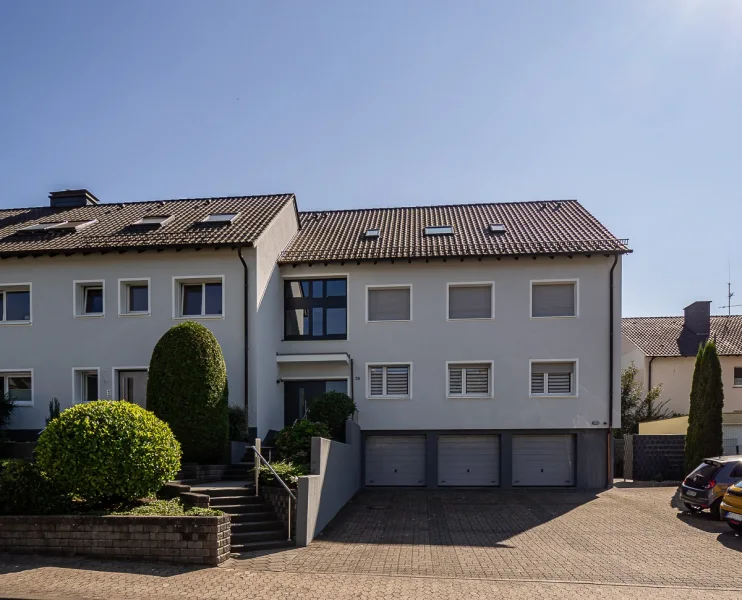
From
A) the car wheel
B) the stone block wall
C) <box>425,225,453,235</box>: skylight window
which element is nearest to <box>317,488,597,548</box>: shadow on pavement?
the stone block wall

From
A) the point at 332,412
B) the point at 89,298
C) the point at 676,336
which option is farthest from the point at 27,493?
the point at 676,336

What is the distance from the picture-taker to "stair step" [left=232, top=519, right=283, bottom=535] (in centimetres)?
1111

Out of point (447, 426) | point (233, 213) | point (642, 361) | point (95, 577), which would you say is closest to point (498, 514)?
point (447, 426)

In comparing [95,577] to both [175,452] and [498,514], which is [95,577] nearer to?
[175,452]

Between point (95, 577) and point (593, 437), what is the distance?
14025mm

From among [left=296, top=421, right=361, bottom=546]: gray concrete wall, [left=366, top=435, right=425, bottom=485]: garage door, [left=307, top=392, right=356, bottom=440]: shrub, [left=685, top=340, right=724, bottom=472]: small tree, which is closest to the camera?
[left=296, top=421, right=361, bottom=546]: gray concrete wall

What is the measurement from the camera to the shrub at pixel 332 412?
1672 cm

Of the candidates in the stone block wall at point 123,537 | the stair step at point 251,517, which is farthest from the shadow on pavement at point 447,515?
the stone block wall at point 123,537

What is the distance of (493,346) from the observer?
61.4 ft

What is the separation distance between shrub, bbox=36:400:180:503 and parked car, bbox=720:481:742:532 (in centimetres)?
1087

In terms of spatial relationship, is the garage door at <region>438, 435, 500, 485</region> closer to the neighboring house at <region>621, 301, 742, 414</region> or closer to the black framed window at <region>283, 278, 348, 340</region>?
the black framed window at <region>283, 278, 348, 340</region>

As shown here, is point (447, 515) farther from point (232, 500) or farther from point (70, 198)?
point (70, 198)

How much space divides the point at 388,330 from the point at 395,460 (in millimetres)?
3912

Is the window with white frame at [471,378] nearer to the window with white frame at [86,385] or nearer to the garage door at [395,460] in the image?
the garage door at [395,460]
